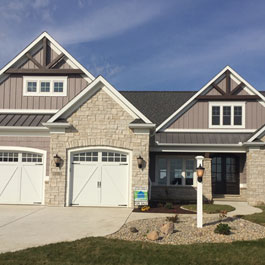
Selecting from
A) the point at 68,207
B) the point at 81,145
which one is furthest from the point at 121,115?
the point at 68,207

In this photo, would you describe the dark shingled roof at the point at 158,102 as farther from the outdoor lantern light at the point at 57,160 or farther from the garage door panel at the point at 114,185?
the outdoor lantern light at the point at 57,160

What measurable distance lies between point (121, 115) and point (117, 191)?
3486mm

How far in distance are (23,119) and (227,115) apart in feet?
37.5

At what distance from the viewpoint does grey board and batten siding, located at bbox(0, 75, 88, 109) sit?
55.9 feet

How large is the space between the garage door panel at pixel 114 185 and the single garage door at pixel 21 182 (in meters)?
3.19

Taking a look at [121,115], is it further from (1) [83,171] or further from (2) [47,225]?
(2) [47,225]

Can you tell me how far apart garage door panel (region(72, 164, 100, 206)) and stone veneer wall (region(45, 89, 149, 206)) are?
499 millimetres

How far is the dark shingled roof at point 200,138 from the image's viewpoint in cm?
1691

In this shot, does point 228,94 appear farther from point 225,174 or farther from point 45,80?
point 45,80

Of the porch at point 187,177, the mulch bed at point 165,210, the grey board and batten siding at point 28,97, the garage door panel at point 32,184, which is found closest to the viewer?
the mulch bed at point 165,210

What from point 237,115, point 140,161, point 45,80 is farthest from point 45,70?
point 237,115

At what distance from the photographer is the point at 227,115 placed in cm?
1819

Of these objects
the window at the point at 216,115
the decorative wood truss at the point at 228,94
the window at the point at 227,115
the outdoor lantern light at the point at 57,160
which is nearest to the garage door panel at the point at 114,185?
the outdoor lantern light at the point at 57,160

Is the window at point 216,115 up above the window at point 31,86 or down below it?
below
